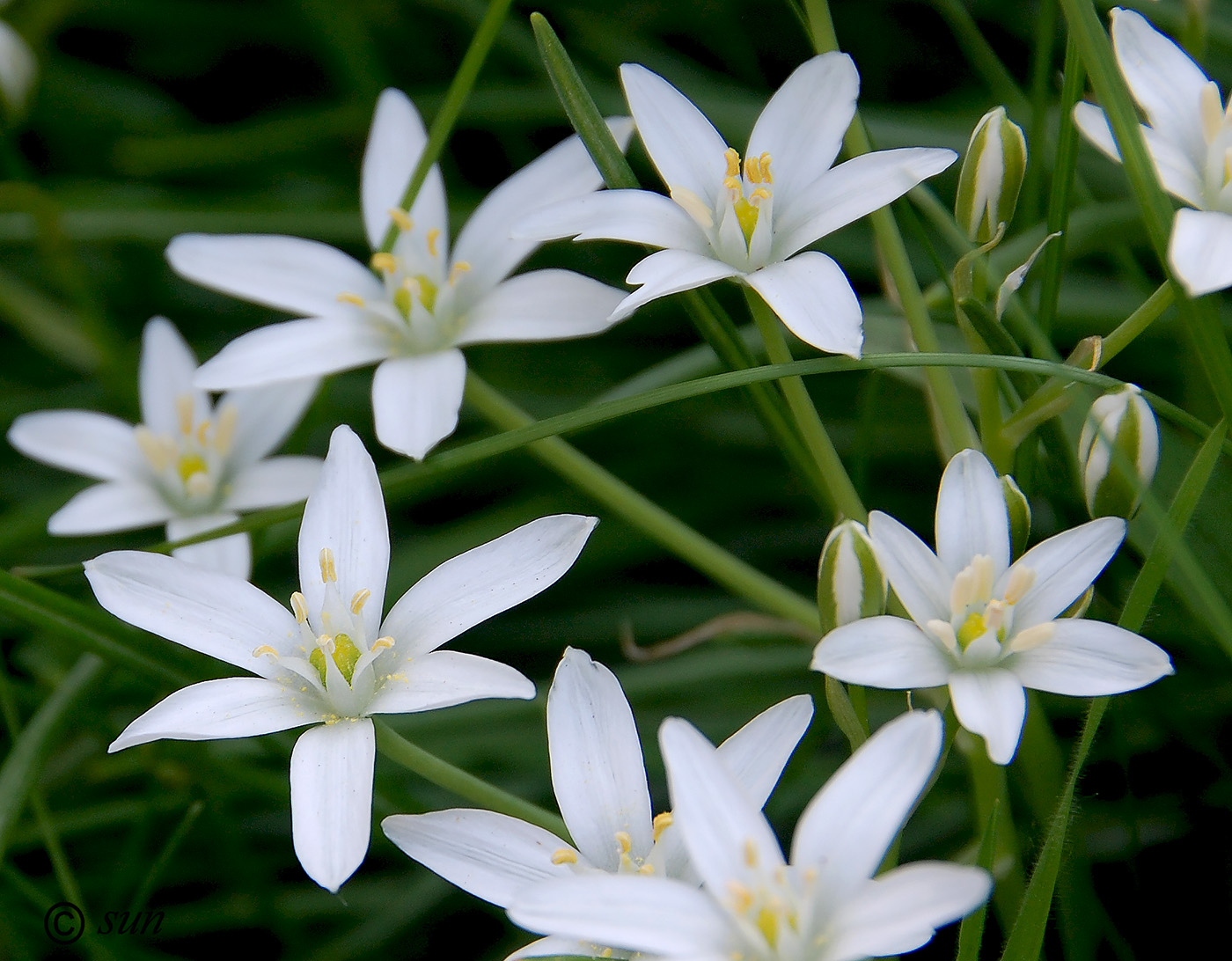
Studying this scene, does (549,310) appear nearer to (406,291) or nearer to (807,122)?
(406,291)

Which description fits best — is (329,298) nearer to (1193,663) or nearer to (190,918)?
(190,918)

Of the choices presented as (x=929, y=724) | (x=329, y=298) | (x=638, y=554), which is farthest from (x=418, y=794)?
(x=929, y=724)

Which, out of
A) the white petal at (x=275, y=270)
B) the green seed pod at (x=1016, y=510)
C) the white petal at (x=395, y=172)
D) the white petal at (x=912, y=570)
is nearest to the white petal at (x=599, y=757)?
the white petal at (x=912, y=570)

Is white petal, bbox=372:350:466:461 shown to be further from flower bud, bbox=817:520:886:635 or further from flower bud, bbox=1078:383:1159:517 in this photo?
flower bud, bbox=1078:383:1159:517

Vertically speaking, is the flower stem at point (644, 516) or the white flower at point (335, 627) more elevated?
the flower stem at point (644, 516)

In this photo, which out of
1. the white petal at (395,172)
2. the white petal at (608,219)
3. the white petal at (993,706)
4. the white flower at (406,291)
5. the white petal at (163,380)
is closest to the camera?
the white petal at (993,706)

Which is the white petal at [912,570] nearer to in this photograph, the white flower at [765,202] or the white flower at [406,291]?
the white flower at [765,202]
